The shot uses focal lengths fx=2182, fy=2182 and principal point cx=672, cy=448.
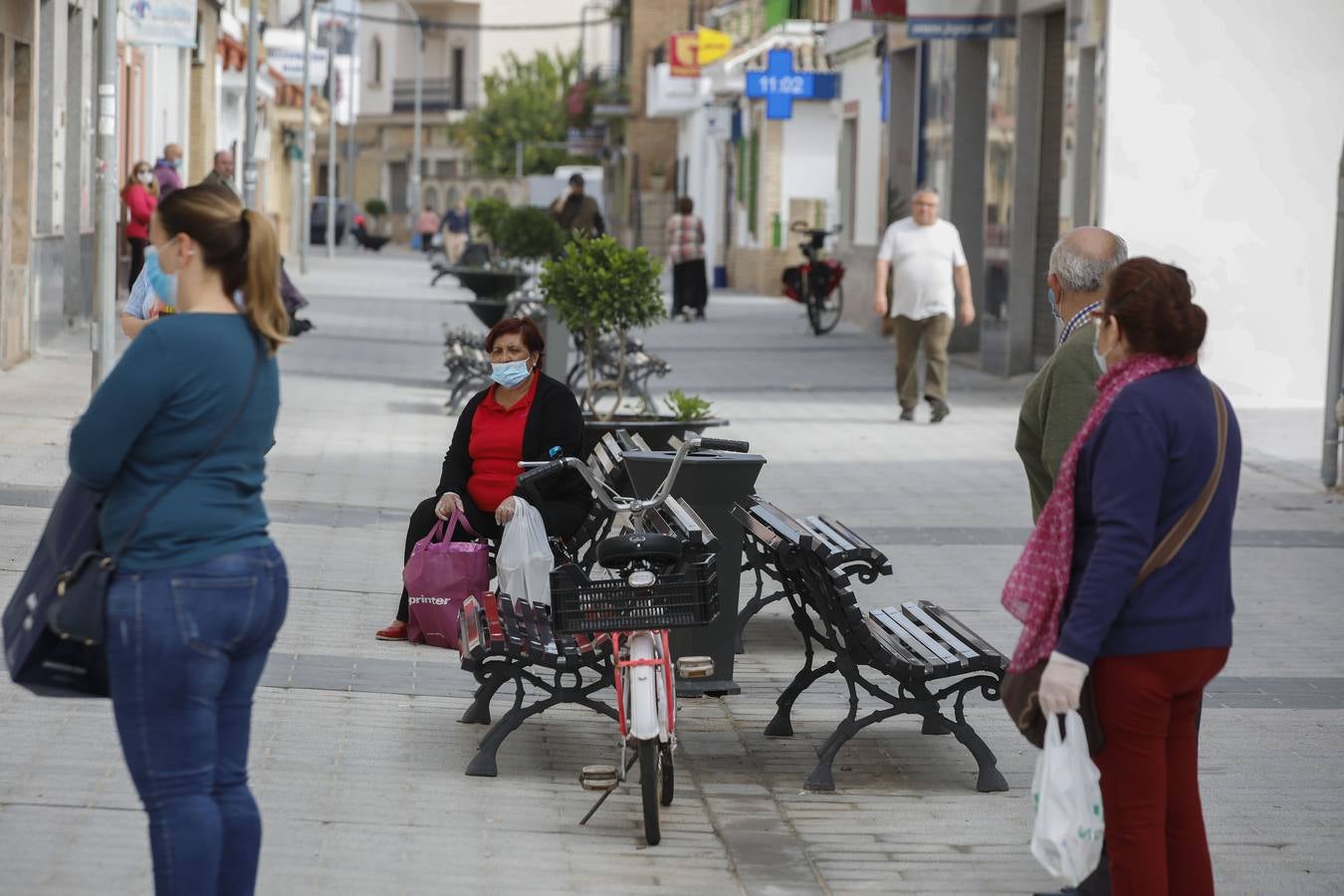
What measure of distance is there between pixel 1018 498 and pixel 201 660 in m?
9.07

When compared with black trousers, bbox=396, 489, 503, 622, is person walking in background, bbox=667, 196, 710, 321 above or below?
above

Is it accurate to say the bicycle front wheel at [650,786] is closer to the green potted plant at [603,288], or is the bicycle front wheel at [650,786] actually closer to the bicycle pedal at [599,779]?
the bicycle pedal at [599,779]

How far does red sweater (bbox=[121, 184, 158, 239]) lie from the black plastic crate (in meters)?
18.6

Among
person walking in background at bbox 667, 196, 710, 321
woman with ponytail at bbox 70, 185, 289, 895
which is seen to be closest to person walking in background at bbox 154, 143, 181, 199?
person walking in background at bbox 667, 196, 710, 321

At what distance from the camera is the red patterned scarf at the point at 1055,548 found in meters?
4.37

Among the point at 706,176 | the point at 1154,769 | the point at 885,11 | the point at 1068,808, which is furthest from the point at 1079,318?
the point at 706,176

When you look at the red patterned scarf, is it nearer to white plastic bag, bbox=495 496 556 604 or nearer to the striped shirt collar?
the striped shirt collar

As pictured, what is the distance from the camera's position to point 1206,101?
707 inches

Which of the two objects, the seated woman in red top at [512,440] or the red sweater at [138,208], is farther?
the red sweater at [138,208]

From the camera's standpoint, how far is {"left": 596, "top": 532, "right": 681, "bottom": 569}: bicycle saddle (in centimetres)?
578

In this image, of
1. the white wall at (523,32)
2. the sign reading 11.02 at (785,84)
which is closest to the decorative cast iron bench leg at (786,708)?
the sign reading 11.02 at (785,84)

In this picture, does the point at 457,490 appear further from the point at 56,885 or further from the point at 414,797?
the point at 56,885

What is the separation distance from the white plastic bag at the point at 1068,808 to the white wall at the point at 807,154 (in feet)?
121

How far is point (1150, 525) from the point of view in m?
4.25
